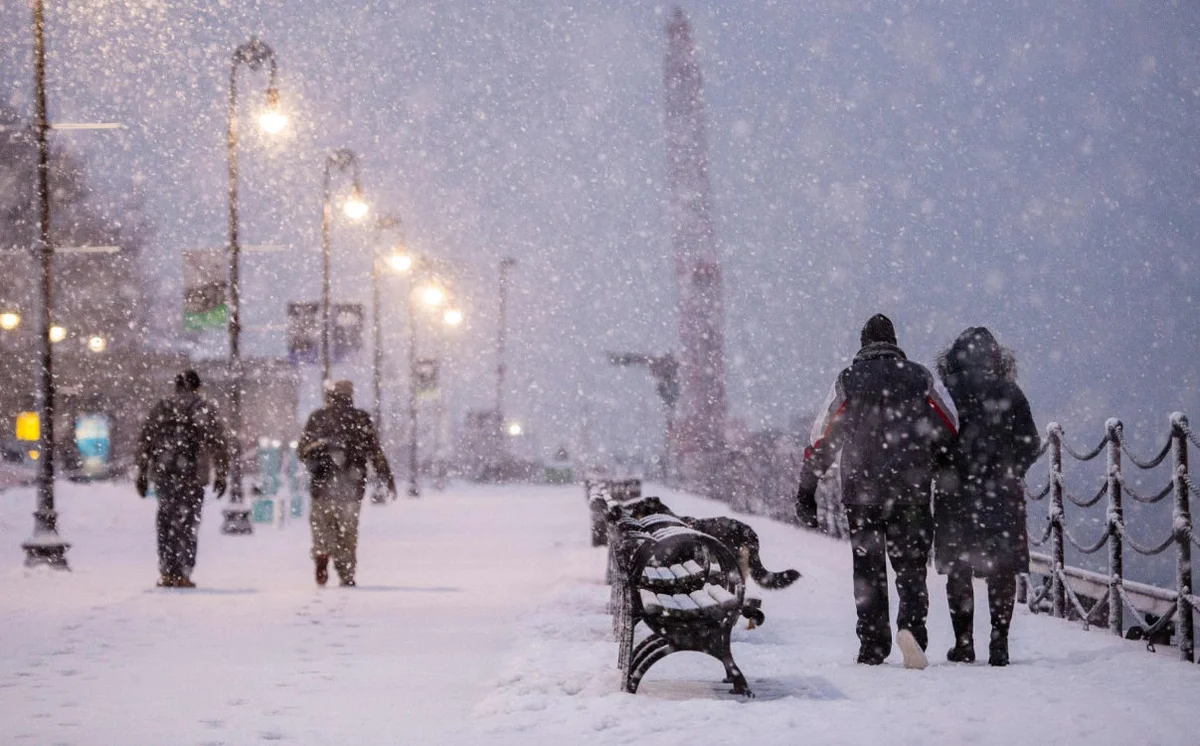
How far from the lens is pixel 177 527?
12.9 meters

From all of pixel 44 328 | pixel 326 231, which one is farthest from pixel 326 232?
pixel 44 328

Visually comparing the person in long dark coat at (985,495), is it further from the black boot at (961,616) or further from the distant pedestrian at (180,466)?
the distant pedestrian at (180,466)

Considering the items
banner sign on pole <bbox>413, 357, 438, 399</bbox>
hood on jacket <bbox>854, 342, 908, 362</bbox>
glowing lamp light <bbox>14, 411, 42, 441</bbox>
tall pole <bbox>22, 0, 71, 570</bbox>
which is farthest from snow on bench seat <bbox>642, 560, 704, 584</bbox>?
banner sign on pole <bbox>413, 357, 438, 399</bbox>

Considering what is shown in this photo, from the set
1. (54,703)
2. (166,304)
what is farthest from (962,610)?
(166,304)

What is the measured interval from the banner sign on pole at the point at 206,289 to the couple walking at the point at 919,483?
16.7m

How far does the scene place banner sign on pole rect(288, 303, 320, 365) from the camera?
92.3 ft

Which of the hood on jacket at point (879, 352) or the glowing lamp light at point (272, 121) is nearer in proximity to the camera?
the hood on jacket at point (879, 352)

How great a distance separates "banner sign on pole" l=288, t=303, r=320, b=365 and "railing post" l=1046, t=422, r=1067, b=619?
19.6 meters

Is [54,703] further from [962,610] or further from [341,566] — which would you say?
[341,566]

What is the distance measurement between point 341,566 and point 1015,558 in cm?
705

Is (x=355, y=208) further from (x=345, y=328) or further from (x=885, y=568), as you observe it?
(x=885, y=568)

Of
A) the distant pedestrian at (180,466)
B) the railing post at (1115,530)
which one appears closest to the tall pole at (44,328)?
the distant pedestrian at (180,466)

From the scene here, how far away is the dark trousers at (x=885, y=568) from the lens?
25.1 ft

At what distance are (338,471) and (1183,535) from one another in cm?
741
